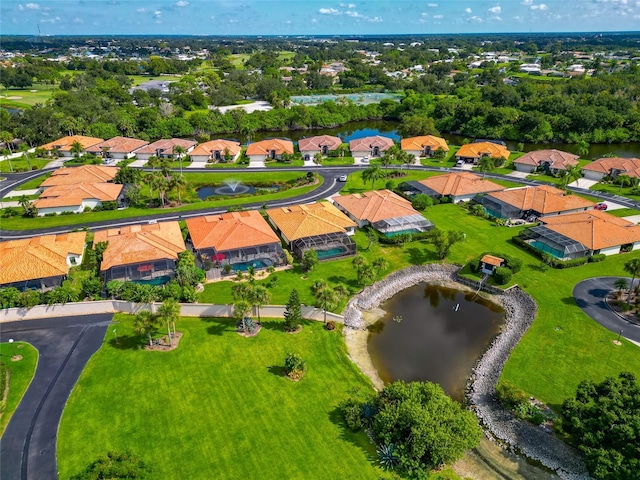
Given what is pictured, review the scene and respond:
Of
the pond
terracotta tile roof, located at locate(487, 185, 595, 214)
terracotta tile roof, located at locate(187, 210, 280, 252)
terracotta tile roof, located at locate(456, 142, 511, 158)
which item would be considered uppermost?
terracotta tile roof, located at locate(456, 142, 511, 158)

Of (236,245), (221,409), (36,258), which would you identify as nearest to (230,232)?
(236,245)

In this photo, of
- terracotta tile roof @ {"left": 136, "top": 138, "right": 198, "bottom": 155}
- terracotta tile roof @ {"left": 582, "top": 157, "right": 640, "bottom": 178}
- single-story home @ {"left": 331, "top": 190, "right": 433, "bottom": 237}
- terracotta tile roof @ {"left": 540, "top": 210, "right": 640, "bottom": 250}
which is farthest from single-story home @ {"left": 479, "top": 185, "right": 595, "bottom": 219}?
terracotta tile roof @ {"left": 136, "top": 138, "right": 198, "bottom": 155}

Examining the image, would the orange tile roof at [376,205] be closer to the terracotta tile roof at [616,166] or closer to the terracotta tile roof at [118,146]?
the terracotta tile roof at [616,166]

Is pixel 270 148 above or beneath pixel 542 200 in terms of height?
above

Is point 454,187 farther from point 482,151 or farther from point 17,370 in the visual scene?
point 17,370

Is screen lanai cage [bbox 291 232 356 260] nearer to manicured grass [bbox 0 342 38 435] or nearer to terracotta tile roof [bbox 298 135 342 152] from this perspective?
manicured grass [bbox 0 342 38 435]

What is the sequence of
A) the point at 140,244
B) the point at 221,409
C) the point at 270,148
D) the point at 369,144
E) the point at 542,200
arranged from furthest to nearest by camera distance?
the point at 369,144 → the point at 270,148 → the point at 542,200 → the point at 140,244 → the point at 221,409
